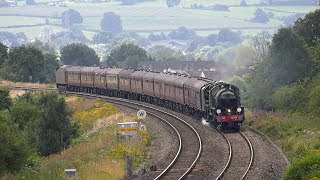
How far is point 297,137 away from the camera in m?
43.4

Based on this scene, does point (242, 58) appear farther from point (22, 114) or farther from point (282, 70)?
point (22, 114)

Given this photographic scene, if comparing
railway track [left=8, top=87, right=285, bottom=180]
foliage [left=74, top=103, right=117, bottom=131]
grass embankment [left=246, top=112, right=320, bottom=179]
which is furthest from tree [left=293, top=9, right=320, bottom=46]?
railway track [left=8, top=87, right=285, bottom=180]

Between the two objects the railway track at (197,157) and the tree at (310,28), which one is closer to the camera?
the railway track at (197,157)

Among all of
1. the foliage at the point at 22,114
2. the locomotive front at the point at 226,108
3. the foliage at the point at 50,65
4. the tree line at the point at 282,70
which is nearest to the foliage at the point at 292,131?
the locomotive front at the point at 226,108

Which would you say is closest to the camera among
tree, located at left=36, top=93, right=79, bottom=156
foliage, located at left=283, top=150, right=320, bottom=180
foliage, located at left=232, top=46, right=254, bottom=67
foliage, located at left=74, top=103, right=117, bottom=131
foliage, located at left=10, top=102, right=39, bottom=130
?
foliage, located at left=283, top=150, right=320, bottom=180

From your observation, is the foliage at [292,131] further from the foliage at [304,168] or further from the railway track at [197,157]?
the foliage at [304,168]

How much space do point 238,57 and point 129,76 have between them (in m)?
30.7

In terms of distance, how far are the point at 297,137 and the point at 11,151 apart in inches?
711

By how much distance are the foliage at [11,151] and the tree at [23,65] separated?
303ft

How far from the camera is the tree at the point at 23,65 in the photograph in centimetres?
12900

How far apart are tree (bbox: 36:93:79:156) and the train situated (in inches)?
416

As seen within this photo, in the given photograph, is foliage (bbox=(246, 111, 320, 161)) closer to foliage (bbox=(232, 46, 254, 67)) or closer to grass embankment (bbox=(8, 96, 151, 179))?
grass embankment (bbox=(8, 96, 151, 179))

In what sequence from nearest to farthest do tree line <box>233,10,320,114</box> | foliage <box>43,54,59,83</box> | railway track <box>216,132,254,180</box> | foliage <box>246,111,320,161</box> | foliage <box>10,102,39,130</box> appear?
railway track <box>216,132,254,180</box> → foliage <box>246,111,320,161</box> → foliage <box>10,102,39,130</box> → tree line <box>233,10,320,114</box> → foliage <box>43,54,59,83</box>

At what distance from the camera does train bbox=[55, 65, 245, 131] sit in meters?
49.8
